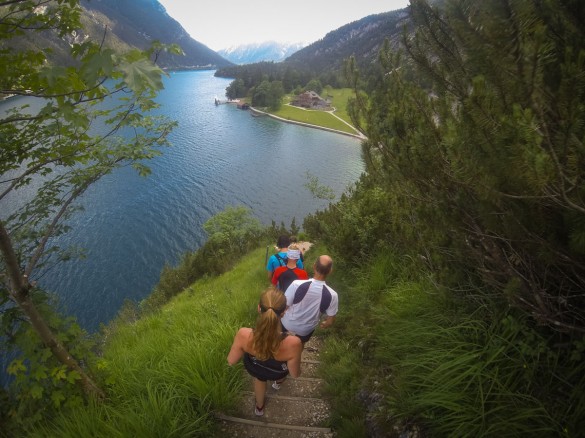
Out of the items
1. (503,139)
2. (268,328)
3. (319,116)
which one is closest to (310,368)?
(268,328)

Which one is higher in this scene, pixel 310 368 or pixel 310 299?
pixel 310 299

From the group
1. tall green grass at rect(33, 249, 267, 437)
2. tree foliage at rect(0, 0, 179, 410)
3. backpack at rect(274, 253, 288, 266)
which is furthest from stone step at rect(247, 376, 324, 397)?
tree foliage at rect(0, 0, 179, 410)

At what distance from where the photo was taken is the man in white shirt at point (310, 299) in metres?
4.16

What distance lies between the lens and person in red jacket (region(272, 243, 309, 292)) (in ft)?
16.8

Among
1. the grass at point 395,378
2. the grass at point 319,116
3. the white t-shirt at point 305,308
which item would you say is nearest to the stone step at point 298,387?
the grass at point 395,378

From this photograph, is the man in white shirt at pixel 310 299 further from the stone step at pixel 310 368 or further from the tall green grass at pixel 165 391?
the tall green grass at pixel 165 391

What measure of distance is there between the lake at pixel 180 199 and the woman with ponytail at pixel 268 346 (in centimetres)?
956

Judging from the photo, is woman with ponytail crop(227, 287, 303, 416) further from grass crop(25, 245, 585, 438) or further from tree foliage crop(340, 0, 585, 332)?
tree foliage crop(340, 0, 585, 332)

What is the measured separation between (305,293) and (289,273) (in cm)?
103

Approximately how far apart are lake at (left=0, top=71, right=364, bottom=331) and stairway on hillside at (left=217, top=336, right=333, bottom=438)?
9776 mm

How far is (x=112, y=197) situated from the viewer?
3450 cm

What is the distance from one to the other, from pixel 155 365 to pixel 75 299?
841 inches

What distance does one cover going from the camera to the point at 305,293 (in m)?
4.15

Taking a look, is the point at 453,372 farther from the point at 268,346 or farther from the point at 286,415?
the point at 286,415
